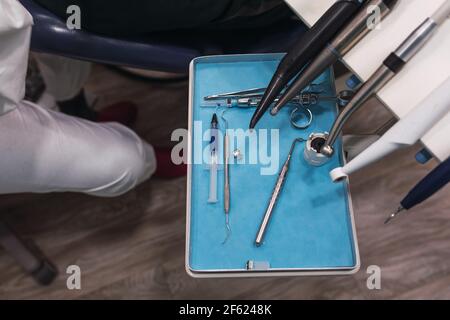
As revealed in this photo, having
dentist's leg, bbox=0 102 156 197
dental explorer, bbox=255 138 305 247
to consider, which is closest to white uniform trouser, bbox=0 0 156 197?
dentist's leg, bbox=0 102 156 197

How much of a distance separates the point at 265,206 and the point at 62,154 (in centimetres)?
36

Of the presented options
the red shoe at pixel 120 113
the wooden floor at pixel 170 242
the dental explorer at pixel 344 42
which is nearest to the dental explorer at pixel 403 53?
the dental explorer at pixel 344 42

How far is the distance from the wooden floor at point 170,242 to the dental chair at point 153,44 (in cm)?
46

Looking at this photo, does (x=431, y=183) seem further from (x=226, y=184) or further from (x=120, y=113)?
(x=120, y=113)

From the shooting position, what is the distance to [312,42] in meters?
0.52

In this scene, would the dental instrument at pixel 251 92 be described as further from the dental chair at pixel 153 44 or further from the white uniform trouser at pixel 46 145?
the white uniform trouser at pixel 46 145

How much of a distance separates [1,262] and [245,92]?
2.84 ft

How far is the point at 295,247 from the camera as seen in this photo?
0.57 metres

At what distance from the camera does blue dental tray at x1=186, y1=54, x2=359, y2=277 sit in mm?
566

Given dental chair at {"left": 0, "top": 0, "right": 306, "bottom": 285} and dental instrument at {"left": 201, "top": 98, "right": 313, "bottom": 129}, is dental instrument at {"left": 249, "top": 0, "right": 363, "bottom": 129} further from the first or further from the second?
dental chair at {"left": 0, "top": 0, "right": 306, "bottom": 285}

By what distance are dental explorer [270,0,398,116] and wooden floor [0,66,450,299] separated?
1.94 feet
